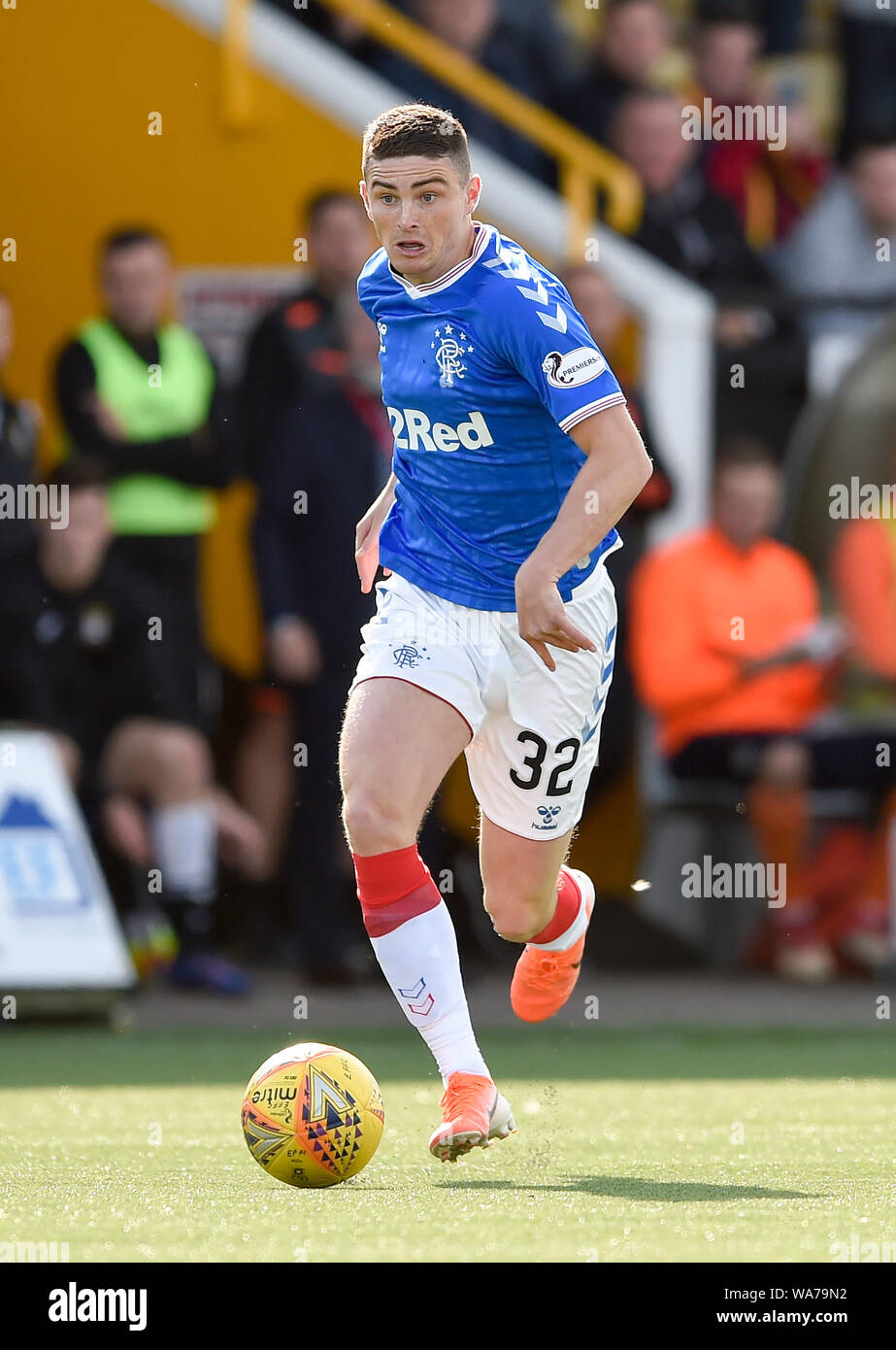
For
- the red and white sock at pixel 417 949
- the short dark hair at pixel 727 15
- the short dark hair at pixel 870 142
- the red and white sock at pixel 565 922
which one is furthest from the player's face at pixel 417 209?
the short dark hair at pixel 727 15

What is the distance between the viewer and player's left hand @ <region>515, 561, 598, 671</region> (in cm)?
540

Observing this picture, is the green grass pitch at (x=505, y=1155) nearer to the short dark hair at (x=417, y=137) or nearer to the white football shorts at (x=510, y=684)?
the white football shorts at (x=510, y=684)

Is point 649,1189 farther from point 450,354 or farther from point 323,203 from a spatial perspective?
point 323,203

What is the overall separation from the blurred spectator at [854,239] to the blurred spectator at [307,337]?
2.51 meters

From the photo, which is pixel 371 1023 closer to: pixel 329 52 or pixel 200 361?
pixel 200 361

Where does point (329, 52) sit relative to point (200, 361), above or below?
above

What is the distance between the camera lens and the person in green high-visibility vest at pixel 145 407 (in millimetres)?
9984

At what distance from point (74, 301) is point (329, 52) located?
5.61 ft

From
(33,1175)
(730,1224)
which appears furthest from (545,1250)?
(33,1175)

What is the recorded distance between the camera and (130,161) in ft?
38.7

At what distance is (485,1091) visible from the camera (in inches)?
224

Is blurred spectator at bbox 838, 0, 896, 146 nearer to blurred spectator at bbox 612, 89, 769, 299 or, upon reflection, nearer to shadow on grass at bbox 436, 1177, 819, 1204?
blurred spectator at bbox 612, 89, 769, 299

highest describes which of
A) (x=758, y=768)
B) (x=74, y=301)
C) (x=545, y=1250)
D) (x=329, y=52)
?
(x=329, y=52)

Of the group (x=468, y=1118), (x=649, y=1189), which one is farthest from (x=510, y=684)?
(x=649, y=1189)
